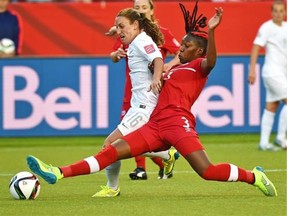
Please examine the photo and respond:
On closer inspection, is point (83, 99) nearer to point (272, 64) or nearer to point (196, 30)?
point (272, 64)

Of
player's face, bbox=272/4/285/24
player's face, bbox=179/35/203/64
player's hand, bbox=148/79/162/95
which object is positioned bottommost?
player's face, bbox=272/4/285/24

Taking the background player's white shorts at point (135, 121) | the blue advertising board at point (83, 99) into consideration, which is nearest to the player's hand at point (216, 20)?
the background player's white shorts at point (135, 121)

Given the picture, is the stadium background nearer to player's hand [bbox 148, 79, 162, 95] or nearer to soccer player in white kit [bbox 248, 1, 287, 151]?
soccer player in white kit [bbox 248, 1, 287, 151]

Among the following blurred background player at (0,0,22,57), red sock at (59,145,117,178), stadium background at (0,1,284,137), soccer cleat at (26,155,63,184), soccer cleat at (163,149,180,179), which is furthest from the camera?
blurred background player at (0,0,22,57)

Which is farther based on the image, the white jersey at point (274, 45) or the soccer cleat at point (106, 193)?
the white jersey at point (274, 45)

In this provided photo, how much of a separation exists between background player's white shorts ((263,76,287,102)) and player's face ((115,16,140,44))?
18.1 feet

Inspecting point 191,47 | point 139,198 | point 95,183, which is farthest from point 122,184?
point 191,47

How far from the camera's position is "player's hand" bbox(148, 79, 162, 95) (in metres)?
9.80

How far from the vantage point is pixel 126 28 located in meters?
10.4

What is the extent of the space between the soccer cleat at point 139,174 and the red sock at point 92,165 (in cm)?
248

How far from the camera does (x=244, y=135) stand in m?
17.4

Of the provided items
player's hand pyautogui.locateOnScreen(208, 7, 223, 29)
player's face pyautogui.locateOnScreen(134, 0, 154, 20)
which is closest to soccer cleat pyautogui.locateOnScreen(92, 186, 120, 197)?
player's hand pyautogui.locateOnScreen(208, 7, 223, 29)

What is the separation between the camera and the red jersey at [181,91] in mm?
9992

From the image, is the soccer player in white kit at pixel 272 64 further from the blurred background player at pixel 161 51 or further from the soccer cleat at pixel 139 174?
the soccer cleat at pixel 139 174
